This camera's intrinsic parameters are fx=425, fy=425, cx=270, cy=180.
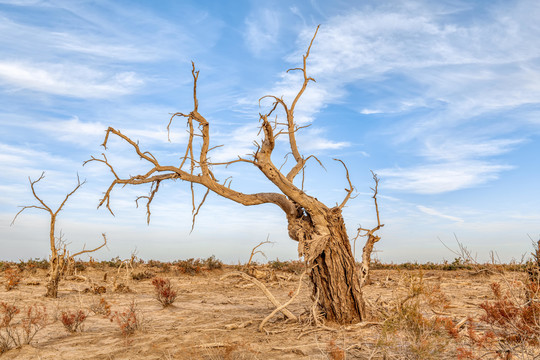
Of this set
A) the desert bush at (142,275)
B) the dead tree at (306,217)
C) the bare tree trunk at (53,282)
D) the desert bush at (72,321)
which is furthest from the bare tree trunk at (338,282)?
the desert bush at (142,275)

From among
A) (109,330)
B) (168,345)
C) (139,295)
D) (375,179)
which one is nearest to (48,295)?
(139,295)

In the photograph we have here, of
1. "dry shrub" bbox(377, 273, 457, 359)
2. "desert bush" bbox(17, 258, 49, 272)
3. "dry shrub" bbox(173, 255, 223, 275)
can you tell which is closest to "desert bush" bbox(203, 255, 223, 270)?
"dry shrub" bbox(173, 255, 223, 275)

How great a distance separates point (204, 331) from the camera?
298 inches

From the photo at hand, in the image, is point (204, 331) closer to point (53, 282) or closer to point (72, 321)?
point (72, 321)

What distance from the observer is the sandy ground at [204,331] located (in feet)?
20.7

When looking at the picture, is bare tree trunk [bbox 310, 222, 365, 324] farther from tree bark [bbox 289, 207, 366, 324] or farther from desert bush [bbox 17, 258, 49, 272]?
desert bush [bbox 17, 258, 49, 272]

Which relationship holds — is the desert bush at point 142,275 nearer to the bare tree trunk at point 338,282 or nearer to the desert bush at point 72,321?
the desert bush at point 72,321

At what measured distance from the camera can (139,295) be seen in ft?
42.8

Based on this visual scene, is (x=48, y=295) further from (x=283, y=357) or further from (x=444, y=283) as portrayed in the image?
(x=444, y=283)

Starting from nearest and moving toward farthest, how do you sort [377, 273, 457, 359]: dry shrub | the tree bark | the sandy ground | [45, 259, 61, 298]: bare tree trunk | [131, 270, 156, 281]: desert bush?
[377, 273, 457, 359]: dry shrub → the sandy ground → the tree bark → [45, 259, 61, 298]: bare tree trunk → [131, 270, 156, 281]: desert bush

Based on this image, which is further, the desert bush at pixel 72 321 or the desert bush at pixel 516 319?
the desert bush at pixel 72 321

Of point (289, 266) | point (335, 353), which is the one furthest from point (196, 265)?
point (335, 353)

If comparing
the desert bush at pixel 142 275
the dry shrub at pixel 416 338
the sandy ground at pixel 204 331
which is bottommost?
the sandy ground at pixel 204 331

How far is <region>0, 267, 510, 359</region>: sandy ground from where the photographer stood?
20.7ft
